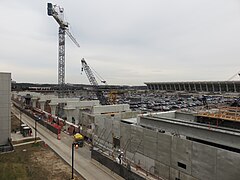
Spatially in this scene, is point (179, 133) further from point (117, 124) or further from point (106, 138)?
point (106, 138)

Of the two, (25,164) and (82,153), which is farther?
(82,153)

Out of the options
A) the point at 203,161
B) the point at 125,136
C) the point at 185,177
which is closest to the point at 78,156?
the point at 125,136

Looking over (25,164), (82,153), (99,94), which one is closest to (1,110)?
(25,164)

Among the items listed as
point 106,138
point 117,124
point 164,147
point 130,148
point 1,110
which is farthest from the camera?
point 1,110

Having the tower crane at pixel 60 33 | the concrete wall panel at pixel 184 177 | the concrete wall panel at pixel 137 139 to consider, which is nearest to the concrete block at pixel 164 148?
the concrete wall panel at pixel 184 177

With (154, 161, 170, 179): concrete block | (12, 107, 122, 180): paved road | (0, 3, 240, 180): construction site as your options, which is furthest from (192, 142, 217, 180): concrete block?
(12, 107, 122, 180): paved road

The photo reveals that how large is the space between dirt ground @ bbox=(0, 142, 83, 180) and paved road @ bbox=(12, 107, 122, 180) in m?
0.86

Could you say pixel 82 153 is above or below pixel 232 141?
below

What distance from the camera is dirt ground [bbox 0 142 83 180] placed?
64.1 ft

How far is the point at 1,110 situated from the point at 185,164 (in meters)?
Answer: 25.6

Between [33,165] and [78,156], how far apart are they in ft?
16.3

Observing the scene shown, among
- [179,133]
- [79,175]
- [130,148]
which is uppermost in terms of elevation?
[179,133]

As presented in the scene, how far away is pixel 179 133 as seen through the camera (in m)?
21.2

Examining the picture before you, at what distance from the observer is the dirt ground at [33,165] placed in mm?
19547
